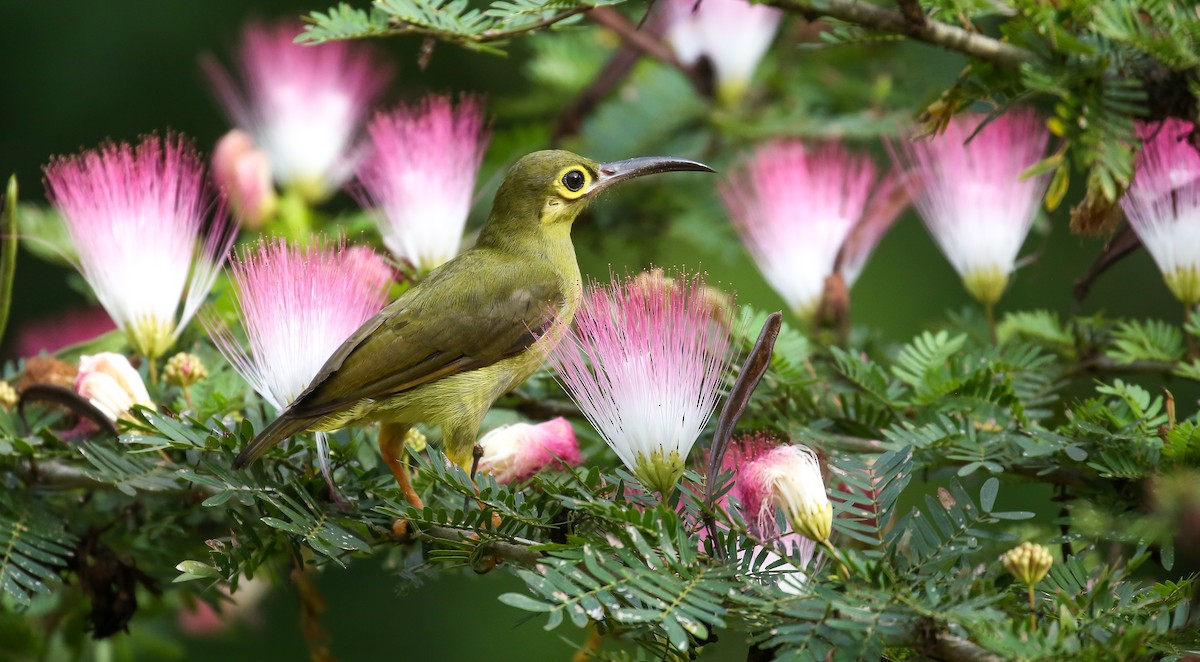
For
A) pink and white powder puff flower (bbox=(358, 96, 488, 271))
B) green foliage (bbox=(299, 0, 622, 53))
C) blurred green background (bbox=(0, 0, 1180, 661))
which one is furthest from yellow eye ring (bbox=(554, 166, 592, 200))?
blurred green background (bbox=(0, 0, 1180, 661))

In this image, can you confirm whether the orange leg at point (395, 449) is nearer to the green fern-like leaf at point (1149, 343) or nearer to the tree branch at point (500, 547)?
the tree branch at point (500, 547)

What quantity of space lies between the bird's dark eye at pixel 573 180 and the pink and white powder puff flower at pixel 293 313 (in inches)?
24.6

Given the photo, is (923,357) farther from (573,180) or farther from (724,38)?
(724,38)

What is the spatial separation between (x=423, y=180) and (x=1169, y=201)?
1434 mm

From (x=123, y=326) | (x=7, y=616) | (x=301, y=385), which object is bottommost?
(x=7, y=616)

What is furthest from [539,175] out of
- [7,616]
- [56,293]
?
[56,293]

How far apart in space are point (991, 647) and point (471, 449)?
1168 mm

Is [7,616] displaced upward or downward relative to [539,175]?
downward

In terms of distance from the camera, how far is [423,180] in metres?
2.71

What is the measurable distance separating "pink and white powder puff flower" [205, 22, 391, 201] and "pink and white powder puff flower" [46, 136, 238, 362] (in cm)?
112

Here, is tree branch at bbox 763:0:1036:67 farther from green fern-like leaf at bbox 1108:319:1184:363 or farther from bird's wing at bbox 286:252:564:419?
bird's wing at bbox 286:252:564:419

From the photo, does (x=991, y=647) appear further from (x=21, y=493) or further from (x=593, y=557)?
(x=21, y=493)

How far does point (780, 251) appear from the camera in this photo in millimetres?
2842

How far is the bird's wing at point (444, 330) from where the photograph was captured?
223cm
